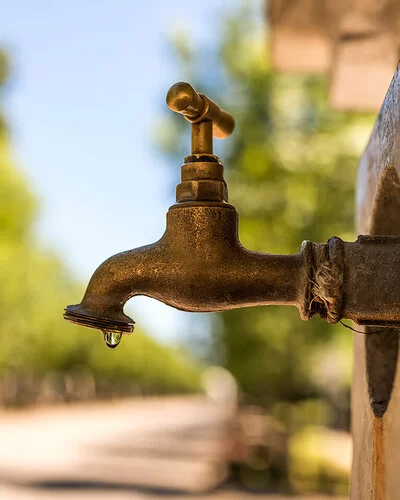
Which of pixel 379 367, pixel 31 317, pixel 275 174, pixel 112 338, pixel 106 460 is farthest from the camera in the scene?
pixel 31 317

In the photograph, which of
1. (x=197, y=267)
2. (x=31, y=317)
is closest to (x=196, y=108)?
(x=197, y=267)

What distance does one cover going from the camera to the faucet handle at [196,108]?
137cm

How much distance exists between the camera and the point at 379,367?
179 cm

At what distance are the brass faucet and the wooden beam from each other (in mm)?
277

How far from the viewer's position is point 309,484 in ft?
35.2

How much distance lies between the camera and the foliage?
23.4m

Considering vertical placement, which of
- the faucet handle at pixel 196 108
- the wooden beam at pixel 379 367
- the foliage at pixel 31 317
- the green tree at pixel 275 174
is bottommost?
the wooden beam at pixel 379 367

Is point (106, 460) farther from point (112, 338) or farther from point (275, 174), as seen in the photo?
point (112, 338)

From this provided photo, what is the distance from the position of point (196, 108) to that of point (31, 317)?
25705 mm

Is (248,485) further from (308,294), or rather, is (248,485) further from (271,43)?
(308,294)

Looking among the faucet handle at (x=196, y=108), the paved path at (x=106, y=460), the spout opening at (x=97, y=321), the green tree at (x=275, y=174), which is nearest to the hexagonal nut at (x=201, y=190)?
the faucet handle at (x=196, y=108)

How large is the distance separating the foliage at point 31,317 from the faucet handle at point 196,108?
21.5 meters

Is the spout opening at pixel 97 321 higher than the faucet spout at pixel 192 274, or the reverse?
the faucet spout at pixel 192 274

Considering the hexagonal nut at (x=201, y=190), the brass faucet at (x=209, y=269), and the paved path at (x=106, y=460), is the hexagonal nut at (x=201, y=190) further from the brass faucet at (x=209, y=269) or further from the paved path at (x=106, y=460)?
the paved path at (x=106, y=460)
